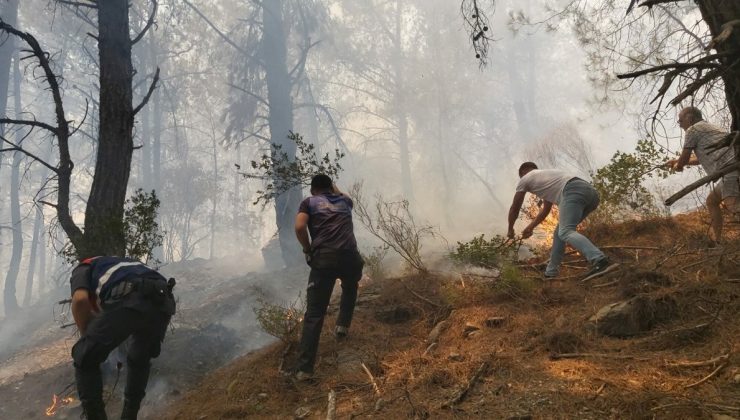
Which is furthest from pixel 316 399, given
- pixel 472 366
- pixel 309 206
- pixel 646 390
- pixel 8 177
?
pixel 8 177

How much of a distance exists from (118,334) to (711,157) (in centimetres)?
535

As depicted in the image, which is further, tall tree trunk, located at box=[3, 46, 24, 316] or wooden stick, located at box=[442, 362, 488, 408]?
tall tree trunk, located at box=[3, 46, 24, 316]

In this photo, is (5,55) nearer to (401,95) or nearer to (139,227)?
(401,95)

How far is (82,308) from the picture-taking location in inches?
121

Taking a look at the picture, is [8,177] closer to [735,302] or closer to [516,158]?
[516,158]

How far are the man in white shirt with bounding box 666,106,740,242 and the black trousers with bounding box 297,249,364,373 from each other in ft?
11.2

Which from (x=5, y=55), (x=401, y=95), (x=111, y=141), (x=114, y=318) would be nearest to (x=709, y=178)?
(x=114, y=318)

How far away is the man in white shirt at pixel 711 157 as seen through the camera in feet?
13.3

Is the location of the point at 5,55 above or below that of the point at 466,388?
above

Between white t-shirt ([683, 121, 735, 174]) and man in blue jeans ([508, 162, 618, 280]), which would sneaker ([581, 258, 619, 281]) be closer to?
man in blue jeans ([508, 162, 618, 280])

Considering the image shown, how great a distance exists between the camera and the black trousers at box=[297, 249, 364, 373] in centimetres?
370

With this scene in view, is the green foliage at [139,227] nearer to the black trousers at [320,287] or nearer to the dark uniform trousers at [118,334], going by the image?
the dark uniform trousers at [118,334]

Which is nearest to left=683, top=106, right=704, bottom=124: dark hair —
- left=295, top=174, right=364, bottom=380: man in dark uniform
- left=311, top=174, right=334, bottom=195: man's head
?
left=295, top=174, right=364, bottom=380: man in dark uniform

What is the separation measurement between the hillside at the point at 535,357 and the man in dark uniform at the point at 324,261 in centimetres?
26
